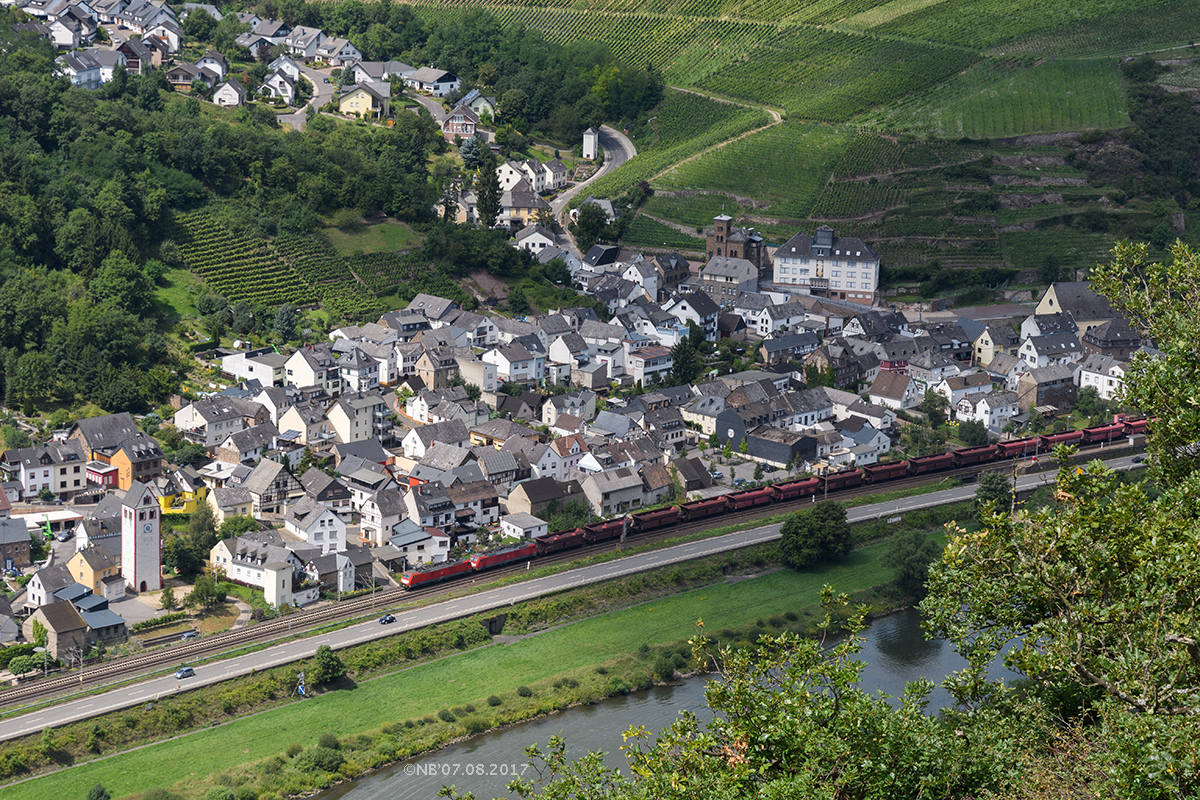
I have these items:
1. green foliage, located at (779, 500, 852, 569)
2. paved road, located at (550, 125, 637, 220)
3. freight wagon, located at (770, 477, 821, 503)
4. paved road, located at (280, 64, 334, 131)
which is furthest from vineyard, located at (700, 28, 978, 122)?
green foliage, located at (779, 500, 852, 569)


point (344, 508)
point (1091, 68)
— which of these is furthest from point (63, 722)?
point (1091, 68)

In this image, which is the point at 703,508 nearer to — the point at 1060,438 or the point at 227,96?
the point at 1060,438

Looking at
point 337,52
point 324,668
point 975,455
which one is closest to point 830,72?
point 337,52

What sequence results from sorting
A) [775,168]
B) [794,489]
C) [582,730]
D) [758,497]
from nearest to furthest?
[582,730], [758,497], [794,489], [775,168]

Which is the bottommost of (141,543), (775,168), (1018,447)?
A: (1018,447)

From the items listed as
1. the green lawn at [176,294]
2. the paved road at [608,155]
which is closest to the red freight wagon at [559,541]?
the green lawn at [176,294]

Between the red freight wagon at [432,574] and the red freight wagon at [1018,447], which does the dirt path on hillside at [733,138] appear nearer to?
the red freight wagon at [1018,447]

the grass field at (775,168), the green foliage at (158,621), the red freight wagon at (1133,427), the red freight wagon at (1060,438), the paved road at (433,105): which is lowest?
the red freight wagon at (1133,427)

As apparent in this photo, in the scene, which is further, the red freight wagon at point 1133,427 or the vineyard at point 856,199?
the vineyard at point 856,199

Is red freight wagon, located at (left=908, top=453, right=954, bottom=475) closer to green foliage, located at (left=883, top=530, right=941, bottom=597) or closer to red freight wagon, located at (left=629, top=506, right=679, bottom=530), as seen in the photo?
green foliage, located at (left=883, top=530, right=941, bottom=597)
